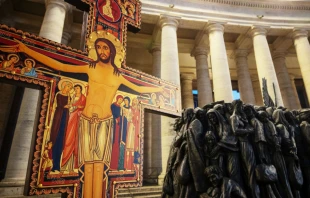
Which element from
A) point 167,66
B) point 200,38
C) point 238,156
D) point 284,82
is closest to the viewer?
point 238,156

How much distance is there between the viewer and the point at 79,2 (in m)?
4.82

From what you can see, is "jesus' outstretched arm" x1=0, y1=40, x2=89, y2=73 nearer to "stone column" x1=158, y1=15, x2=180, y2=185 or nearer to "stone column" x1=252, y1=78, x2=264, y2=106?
"stone column" x1=158, y1=15, x2=180, y2=185

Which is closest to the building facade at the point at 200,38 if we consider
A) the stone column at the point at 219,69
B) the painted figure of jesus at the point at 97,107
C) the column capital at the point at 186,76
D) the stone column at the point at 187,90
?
the stone column at the point at 219,69

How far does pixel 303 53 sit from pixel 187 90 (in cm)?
910

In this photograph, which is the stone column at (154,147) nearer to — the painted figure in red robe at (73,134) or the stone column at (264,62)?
the stone column at (264,62)

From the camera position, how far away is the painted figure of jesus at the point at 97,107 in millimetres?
3838

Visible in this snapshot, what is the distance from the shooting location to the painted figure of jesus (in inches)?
151

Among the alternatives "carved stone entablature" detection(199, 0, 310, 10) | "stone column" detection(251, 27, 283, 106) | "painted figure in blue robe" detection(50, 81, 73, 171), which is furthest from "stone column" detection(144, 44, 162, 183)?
"painted figure in blue robe" detection(50, 81, 73, 171)

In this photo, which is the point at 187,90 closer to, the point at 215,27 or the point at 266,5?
the point at 215,27

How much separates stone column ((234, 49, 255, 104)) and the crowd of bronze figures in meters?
12.3

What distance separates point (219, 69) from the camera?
11.9 meters

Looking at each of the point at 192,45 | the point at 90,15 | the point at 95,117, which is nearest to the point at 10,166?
the point at 95,117

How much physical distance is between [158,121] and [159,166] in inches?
109

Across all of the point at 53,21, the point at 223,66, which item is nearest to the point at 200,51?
the point at 223,66
